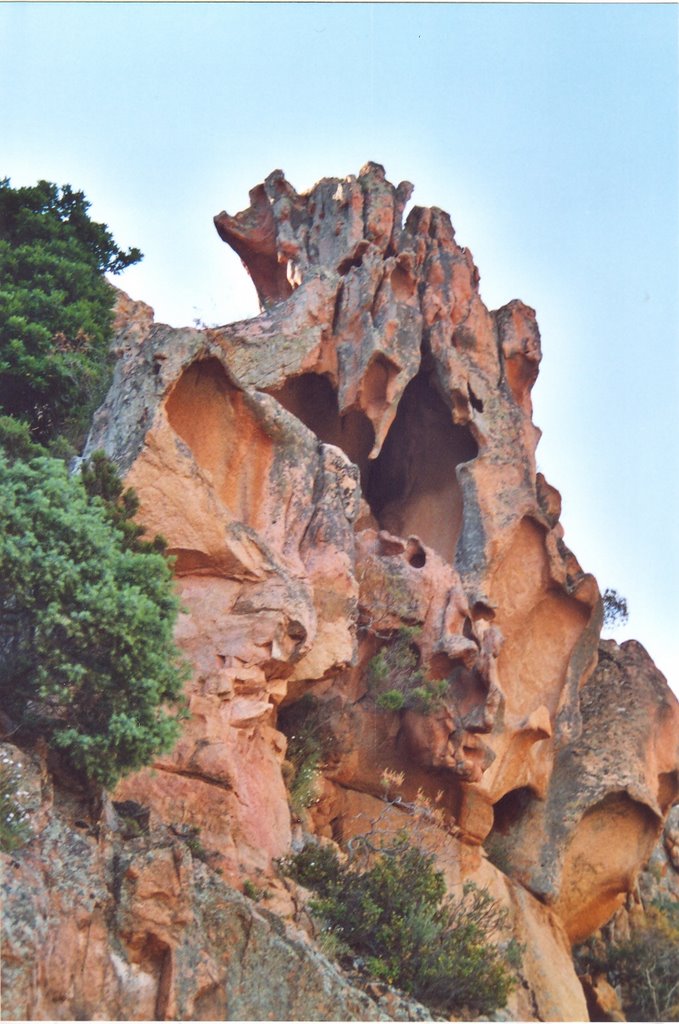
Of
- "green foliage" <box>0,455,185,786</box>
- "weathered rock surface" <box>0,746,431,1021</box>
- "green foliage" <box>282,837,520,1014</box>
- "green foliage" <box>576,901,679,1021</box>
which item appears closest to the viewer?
"weathered rock surface" <box>0,746,431,1021</box>

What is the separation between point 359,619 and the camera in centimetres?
1916

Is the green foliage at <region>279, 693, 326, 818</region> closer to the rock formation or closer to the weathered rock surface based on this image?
the rock formation

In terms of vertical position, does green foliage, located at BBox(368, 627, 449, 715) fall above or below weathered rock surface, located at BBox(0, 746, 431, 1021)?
above

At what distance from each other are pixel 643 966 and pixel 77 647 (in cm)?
1461

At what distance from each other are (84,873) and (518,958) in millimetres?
9199

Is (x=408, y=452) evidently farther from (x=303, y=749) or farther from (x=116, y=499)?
(x=116, y=499)

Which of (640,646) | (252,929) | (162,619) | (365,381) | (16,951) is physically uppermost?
(365,381)

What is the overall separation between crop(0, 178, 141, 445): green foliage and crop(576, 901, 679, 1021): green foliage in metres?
13.4

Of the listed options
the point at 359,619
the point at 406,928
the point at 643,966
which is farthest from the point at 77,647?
the point at 643,966

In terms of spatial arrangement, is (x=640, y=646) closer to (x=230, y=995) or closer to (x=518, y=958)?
(x=518, y=958)

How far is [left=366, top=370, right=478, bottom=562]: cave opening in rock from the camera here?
2247 cm

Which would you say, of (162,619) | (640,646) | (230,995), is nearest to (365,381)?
(640,646)

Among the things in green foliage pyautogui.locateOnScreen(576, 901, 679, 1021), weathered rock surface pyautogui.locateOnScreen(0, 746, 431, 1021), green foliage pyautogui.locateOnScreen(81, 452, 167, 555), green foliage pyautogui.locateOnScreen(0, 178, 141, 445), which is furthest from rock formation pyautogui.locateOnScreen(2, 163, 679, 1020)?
green foliage pyautogui.locateOnScreen(0, 178, 141, 445)

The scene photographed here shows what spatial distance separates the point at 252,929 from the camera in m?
11.9
